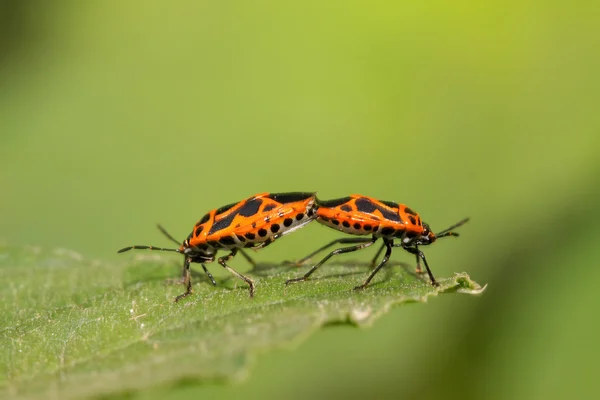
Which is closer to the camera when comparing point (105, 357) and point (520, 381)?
point (105, 357)

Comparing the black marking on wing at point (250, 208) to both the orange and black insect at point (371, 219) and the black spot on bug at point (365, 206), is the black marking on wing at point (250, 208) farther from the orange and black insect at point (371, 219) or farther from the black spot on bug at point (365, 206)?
the black spot on bug at point (365, 206)

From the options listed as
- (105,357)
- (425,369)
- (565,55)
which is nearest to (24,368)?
(105,357)

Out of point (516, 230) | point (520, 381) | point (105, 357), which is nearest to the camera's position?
point (105, 357)

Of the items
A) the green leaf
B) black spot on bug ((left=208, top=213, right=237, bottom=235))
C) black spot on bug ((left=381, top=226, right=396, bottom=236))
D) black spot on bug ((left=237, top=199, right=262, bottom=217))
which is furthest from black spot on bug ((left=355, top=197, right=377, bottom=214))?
black spot on bug ((left=208, top=213, right=237, bottom=235))

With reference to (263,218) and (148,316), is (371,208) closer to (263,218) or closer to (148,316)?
(263,218)

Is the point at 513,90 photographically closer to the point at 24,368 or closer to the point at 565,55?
the point at 565,55

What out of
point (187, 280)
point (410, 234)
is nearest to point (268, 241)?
point (187, 280)

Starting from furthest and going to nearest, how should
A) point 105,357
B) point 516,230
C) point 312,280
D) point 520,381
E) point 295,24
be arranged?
point 295,24 < point 516,230 < point 520,381 < point 312,280 < point 105,357

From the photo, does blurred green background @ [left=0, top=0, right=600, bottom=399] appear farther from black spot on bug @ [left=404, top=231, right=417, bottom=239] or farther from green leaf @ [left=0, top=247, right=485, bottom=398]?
green leaf @ [left=0, top=247, right=485, bottom=398]
